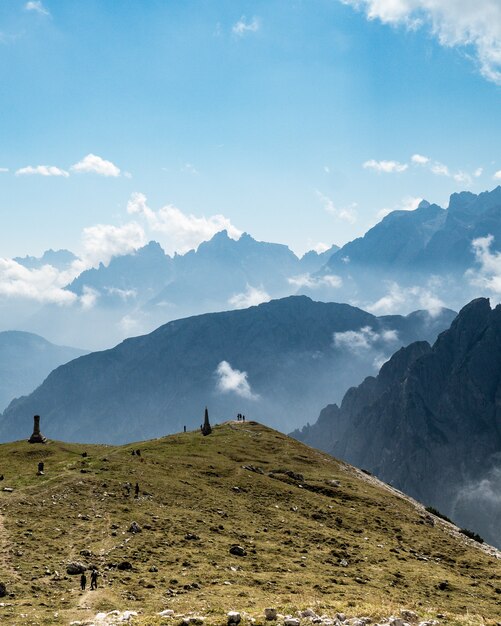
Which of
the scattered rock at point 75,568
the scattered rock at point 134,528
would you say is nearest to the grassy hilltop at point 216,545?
the scattered rock at point 75,568

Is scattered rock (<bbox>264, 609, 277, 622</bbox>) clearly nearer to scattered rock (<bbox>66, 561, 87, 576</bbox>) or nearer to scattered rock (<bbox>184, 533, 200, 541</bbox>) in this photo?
scattered rock (<bbox>66, 561, 87, 576</bbox>)

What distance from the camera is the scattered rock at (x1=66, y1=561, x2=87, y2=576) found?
33.7m

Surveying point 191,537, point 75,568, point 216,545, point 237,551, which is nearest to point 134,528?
point 191,537

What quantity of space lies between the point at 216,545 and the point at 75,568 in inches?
451

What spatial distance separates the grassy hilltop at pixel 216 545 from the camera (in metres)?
29.7

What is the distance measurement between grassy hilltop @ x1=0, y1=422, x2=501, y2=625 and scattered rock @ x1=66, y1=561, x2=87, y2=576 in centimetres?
33

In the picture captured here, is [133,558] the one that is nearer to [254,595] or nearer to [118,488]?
[254,595]

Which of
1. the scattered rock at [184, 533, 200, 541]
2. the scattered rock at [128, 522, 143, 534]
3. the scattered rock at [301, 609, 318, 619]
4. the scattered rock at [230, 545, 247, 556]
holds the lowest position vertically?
the scattered rock at [301, 609, 318, 619]

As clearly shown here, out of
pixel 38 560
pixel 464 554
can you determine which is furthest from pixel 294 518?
pixel 38 560

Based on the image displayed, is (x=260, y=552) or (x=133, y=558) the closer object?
(x=133, y=558)

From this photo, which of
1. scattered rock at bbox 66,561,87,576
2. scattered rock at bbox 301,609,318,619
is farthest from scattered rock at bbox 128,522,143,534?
scattered rock at bbox 301,609,318,619

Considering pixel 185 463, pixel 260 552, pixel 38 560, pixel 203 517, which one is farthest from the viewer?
pixel 185 463

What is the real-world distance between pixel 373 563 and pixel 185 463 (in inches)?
1396

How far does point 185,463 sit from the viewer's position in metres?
73.1
